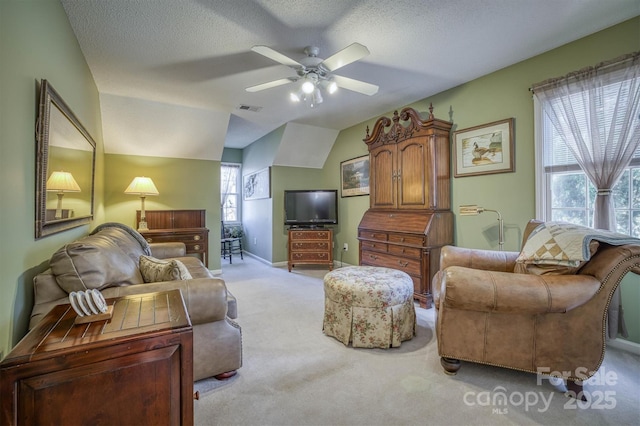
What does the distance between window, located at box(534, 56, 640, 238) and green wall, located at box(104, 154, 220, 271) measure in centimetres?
443

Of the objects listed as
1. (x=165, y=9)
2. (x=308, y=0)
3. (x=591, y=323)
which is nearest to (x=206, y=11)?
(x=165, y=9)

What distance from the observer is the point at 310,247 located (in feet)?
16.2

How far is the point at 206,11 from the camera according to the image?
201 cm

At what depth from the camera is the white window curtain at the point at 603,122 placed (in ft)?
6.96

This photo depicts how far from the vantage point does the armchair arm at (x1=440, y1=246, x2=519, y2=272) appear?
229 cm

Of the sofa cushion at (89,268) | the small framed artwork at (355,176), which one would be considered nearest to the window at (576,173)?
the small framed artwork at (355,176)

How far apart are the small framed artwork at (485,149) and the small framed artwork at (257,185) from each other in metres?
3.31

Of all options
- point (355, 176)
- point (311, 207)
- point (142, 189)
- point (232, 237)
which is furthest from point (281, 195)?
point (142, 189)

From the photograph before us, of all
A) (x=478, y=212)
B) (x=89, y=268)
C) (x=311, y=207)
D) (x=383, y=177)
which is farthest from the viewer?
(x=311, y=207)

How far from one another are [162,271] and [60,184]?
0.79 metres

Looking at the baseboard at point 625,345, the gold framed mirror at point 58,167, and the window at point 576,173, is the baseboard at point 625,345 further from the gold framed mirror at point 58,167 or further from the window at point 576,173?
the gold framed mirror at point 58,167

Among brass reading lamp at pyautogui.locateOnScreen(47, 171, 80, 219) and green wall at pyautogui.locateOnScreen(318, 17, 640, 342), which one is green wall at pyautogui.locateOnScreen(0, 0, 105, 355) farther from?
green wall at pyautogui.locateOnScreen(318, 17, 640, 342)

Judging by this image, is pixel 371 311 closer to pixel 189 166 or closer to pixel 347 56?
pixel 347 56

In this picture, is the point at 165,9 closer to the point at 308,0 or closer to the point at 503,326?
the point at 308,0
